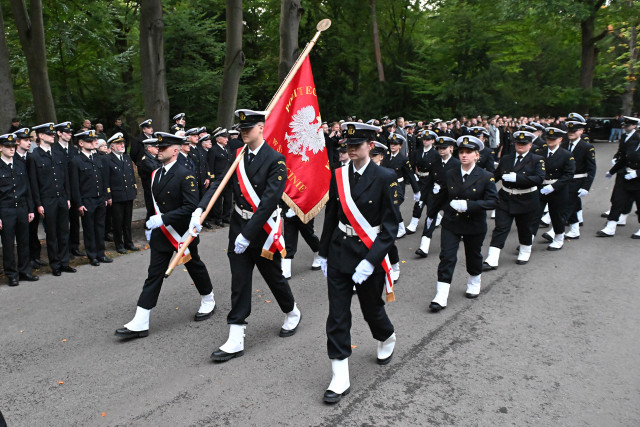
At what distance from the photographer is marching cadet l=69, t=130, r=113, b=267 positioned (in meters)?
8.85

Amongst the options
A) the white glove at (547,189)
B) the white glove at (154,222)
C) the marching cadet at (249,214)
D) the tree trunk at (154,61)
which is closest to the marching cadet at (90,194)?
the white glove at (154,222)

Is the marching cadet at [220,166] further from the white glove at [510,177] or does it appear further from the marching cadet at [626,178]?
the marching cadet at [626,178]

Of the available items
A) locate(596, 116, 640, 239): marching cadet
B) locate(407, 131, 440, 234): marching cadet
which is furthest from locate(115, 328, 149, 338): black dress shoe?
locate(596, 116, 640, 239): marching cadet

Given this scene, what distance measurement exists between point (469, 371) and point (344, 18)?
28.8m

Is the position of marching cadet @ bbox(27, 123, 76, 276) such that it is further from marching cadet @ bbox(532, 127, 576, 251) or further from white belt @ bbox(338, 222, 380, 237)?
marching cadet @ bbox(532, 127, 576, 251)

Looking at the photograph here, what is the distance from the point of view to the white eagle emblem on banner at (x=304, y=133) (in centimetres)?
696

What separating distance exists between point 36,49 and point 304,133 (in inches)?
478

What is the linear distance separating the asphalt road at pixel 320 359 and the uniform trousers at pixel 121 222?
175 centimetres

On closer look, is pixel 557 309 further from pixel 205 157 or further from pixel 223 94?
pixel 223 94

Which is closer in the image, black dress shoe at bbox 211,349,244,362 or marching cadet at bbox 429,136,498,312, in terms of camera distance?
black dress shoe at bbox 211,349,244,362

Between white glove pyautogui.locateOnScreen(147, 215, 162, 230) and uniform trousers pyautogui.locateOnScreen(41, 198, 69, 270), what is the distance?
3512 millimetres

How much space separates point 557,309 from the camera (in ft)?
21.3

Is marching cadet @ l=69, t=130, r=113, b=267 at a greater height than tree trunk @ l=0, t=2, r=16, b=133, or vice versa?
tree trunk @ l=0, t=2, r=16, b=133

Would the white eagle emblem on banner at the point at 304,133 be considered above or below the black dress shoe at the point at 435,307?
above
